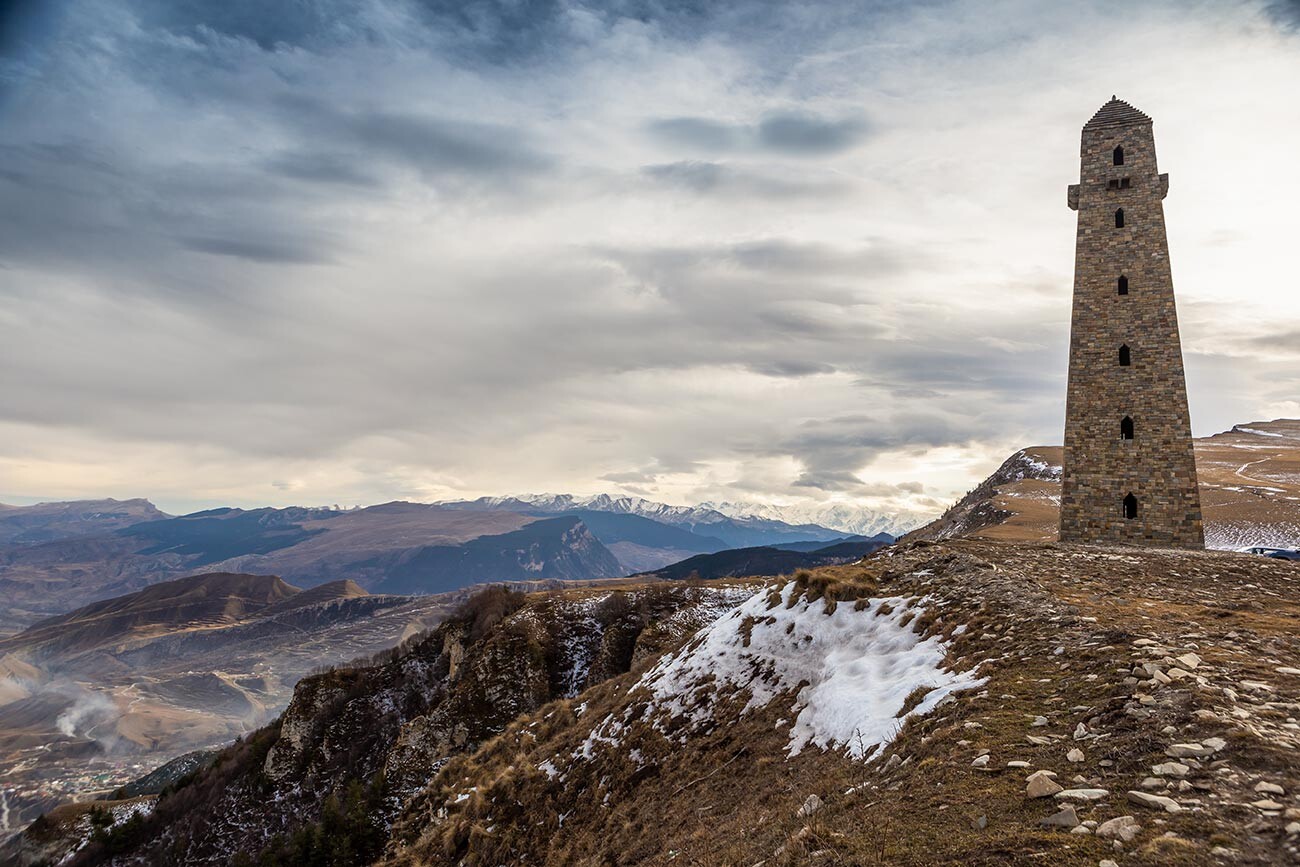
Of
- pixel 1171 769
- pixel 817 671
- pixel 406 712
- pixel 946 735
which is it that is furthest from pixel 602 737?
pixel 406 712

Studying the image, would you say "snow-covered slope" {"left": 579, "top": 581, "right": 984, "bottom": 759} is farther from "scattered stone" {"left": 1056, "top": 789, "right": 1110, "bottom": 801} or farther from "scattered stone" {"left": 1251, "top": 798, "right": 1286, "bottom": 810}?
"scattered stone" {"left": 1251, "top": 798, "right": 1286, "bottom": 810}

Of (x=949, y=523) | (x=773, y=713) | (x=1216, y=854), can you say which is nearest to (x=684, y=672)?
(x=773, y=713)

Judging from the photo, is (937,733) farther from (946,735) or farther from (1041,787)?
(1041,787)

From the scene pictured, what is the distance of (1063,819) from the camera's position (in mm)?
6789

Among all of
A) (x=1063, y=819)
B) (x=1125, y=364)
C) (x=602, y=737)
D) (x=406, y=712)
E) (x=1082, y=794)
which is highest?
(x=1125, y=364)

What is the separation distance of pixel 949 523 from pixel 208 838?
316 feet

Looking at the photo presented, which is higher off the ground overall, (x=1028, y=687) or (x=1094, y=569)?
(x=1094, y=569)

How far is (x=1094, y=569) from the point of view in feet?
62.1

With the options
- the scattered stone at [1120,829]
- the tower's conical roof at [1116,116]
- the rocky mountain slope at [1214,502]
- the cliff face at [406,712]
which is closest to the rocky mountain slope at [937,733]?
the scattered stone at [1120,829]

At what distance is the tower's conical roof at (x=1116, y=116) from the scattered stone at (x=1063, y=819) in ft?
116

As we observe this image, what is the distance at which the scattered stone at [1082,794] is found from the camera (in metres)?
7.05

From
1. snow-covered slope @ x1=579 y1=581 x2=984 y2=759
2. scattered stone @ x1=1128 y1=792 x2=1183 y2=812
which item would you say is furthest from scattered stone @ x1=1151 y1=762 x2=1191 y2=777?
snow-covered slope @ x1=579 y1=581 x2=984 y2=759

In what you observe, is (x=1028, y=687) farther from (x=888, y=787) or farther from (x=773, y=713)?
(x=773, y=713)

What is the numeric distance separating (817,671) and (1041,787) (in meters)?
9.20
